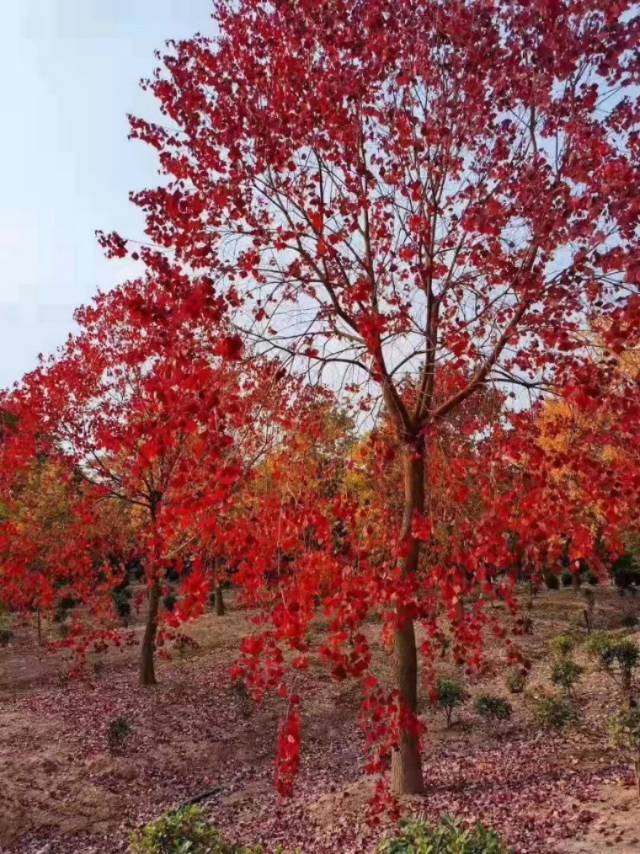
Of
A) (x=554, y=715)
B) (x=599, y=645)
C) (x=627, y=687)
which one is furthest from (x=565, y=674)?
(x=554, y=715)

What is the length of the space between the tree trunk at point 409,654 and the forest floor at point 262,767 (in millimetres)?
303

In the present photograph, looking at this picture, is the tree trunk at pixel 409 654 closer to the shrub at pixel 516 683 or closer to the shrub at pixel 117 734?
the shrub at pixel 117 734

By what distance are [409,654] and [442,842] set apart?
354cm

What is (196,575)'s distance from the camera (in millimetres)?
6070

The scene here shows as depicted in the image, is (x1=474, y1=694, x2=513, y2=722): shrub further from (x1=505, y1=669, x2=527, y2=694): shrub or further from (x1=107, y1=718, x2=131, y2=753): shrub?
(x1=107, y1=718, x2=131, y2=753): shrub

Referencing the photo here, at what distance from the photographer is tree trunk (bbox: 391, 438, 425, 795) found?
27.5 ft

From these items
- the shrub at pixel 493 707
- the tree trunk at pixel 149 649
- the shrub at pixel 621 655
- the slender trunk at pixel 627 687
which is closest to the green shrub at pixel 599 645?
the shrub at pixel 621 655

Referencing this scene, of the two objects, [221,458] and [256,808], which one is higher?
[221,458]

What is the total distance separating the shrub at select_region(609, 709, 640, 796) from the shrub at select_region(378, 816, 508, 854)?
404 centimetres

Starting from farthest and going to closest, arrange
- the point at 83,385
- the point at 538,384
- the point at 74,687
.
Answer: the point at 74,687, the point at 83,385, the point at 538,384

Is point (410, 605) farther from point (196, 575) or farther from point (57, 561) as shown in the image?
point (57, 561)

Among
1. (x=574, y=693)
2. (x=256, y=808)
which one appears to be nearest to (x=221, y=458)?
(x=256, y=808)

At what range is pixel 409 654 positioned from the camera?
8664mm

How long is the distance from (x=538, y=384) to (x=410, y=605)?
2810mm
